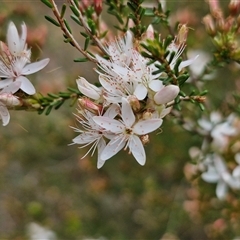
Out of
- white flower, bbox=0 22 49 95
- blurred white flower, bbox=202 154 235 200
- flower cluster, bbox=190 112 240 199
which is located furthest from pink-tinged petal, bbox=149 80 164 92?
blurred white flower, bbox=202 154 235 200

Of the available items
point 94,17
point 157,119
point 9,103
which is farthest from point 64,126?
point 157,119

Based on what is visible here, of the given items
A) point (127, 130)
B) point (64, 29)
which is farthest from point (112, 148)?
point (64, 29)

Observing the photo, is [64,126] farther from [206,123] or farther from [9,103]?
[9,103]

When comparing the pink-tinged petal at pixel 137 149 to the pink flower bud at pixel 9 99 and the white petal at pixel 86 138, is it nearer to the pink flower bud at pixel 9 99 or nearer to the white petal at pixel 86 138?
the white petal at pixel 86 138

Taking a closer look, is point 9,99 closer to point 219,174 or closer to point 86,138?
point 86,138

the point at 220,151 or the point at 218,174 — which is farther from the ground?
the point at 220,151

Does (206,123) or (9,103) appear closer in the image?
(9,103)

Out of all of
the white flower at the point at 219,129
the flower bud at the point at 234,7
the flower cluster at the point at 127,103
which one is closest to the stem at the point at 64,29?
the flower cluster at the point at 127,103
